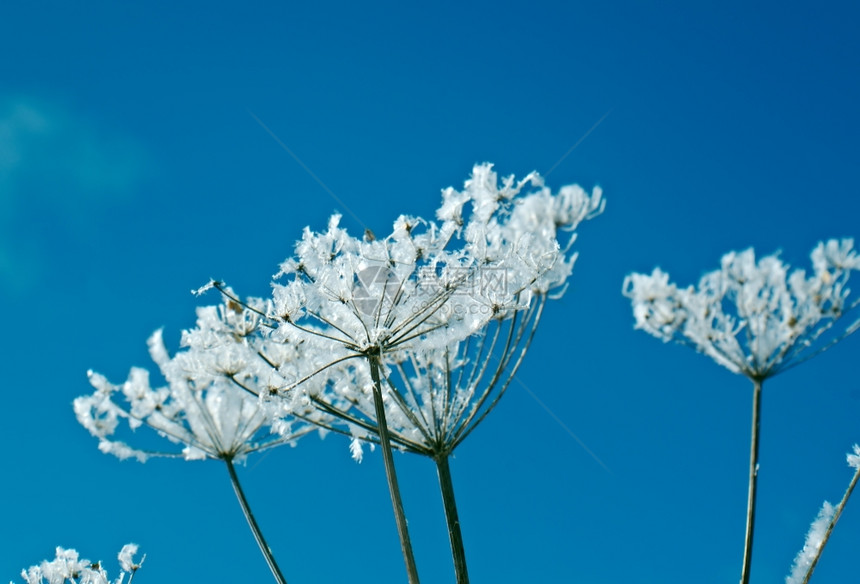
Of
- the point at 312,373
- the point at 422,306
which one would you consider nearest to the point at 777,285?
the point at 422,306

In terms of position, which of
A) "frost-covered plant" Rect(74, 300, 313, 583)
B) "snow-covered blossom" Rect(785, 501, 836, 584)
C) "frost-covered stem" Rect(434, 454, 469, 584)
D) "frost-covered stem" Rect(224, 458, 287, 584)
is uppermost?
"frost-covered plant" Rect(74, 300, 313, 583)

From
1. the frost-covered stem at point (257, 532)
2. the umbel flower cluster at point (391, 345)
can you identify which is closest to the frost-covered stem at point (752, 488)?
the umbel flower cluster at point (391, 345)

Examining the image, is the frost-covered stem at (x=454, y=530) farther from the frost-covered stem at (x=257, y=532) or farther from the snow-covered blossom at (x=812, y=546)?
the snow-covered blossom at (x=812, y=546)

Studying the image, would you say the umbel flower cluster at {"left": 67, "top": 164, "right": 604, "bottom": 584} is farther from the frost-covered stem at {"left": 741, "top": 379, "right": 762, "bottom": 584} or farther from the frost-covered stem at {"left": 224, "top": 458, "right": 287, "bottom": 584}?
the frost-covered stem at {"left": 741, "top": 379, "right": 762, "bottom": 584}

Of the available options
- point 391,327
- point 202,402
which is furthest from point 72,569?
A: point 391,327

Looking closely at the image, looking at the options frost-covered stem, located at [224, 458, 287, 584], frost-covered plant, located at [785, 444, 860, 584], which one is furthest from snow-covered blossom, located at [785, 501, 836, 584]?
frost-covered stem, located at [224, 458, 287, 584]

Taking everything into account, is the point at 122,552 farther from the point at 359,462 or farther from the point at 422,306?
the point at 422,306

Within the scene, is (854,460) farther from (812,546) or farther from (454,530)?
(454,530)
